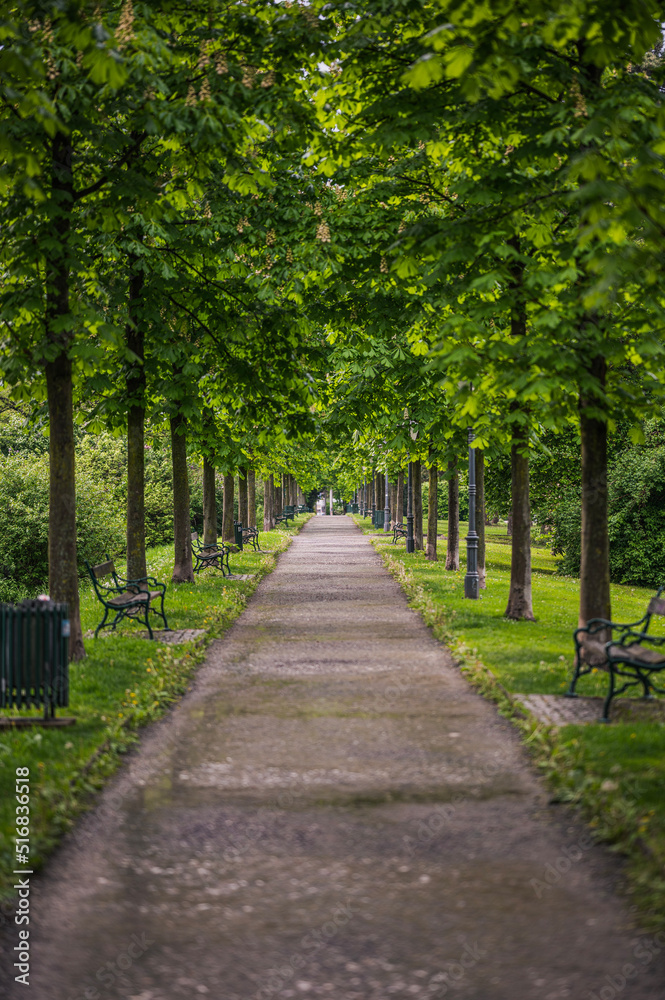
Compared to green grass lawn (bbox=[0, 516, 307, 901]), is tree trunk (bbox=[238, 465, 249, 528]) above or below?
above

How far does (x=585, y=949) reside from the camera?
14.1ft

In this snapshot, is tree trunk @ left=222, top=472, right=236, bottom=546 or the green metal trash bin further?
tree trunk @ left=222, top=472, right=236, bottom=546

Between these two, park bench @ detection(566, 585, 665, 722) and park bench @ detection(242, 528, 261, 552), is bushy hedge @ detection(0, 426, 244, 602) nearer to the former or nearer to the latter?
park bench @ detection(242, 528, 261, 552)

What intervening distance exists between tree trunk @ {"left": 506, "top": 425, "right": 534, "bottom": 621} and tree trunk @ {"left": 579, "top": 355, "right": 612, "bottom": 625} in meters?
3.26

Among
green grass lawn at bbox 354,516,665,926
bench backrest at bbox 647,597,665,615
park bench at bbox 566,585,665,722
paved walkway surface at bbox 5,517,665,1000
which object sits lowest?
paved walkway surface at bbox 5,517,665,1000

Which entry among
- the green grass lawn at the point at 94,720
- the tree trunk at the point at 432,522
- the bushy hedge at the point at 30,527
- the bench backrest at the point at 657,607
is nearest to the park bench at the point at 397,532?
the tree trunk at the point at 432,522

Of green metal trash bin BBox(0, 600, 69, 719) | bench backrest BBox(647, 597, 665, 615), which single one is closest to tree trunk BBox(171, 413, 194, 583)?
Answer: green metal trash bin BBox(0, 600, 69, 719)

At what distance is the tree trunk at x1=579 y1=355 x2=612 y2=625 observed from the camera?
396 inches

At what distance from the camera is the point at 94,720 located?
799 centimetres

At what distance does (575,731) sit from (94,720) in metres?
4.13

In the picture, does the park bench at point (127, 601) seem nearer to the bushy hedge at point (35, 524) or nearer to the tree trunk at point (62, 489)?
the tree trunk at point (62, 489)

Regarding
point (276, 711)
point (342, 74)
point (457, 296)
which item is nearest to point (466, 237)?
point (457, 296)

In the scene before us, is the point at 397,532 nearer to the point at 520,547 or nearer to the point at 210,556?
the point at 210,556

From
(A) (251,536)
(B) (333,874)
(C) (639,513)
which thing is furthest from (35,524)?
(B) (333,874)
